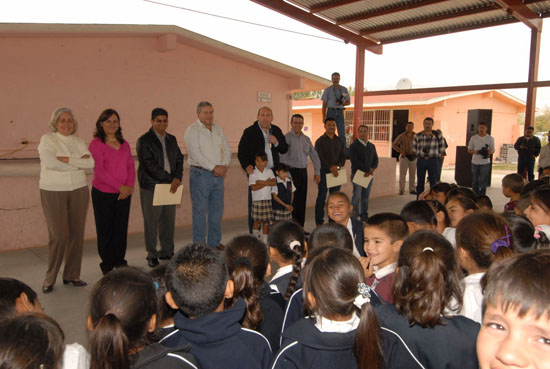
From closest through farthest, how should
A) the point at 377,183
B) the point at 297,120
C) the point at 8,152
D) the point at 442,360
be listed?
the point at 442,360 → the point at 297,120 → the point at 8,152 → the point at 377,183

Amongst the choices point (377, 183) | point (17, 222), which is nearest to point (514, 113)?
point (377, 183)

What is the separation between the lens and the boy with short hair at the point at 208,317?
4.51ft

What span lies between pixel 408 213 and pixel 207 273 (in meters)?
2.05

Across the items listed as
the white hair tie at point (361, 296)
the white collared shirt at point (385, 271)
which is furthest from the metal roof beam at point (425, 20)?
the white hair tie at point (361, 296)

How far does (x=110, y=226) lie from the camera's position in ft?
12.4

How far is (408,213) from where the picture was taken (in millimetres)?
3053

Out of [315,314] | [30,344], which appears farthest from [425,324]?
[30,344]

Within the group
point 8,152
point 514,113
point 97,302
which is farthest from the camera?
point 514,113

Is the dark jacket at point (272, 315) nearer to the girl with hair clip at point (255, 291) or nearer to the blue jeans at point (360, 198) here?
the girl with hair clip at point (255, 291)

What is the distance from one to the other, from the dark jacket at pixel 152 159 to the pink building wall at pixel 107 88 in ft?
4.89

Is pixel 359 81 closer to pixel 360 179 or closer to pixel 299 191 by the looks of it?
pixel 360 179

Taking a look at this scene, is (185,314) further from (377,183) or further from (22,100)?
(377,183)

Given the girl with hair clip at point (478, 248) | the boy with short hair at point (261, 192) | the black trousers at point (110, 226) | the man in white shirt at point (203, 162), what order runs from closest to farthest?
1. the girl with hair clip at point (478, 248)
2. the black trousers at point (110, 226)
3. the man in white shirt at point (203, 162)
4. the boy with short hair at point (261, 192)

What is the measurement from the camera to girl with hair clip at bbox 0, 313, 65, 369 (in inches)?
36.9
